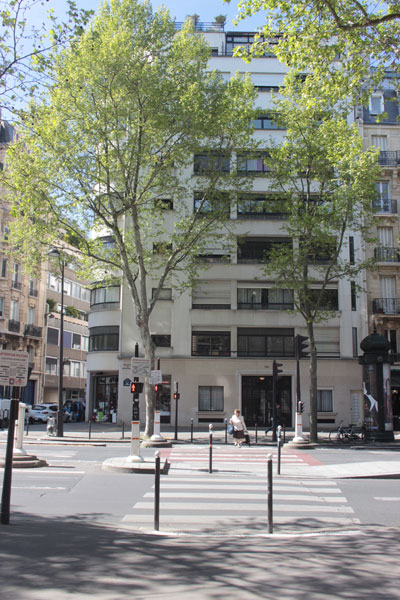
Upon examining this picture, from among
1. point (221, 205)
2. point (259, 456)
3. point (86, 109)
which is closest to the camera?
point (259, 456)

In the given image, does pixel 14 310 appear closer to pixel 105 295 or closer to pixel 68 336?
pixel 68 336

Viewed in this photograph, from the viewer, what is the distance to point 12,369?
8.77m

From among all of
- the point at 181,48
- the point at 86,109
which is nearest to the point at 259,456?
the point at 86,109

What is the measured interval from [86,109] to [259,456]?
15148 mm

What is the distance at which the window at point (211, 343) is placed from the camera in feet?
117

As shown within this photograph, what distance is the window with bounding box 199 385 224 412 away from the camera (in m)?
35.0

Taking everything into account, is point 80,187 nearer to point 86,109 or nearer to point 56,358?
point 86,109

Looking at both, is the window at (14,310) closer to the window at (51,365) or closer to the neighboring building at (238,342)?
the window at (51,365)

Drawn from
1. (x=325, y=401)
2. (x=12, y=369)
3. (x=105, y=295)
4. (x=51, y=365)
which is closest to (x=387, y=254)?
(x=325, y=401)

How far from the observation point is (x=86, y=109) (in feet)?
74.4

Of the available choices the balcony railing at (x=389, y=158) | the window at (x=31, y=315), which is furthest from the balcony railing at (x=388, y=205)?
the window at (x=31, y=315)

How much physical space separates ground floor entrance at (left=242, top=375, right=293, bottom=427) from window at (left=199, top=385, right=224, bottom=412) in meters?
1.45

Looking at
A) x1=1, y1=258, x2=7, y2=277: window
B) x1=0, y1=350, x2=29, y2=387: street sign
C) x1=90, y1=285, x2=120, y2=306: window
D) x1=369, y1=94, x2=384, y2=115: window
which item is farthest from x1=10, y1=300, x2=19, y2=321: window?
x1=0, y1=350, x2=29, y2=387: street sign

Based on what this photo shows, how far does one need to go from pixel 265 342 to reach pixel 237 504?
25806 millimetres
